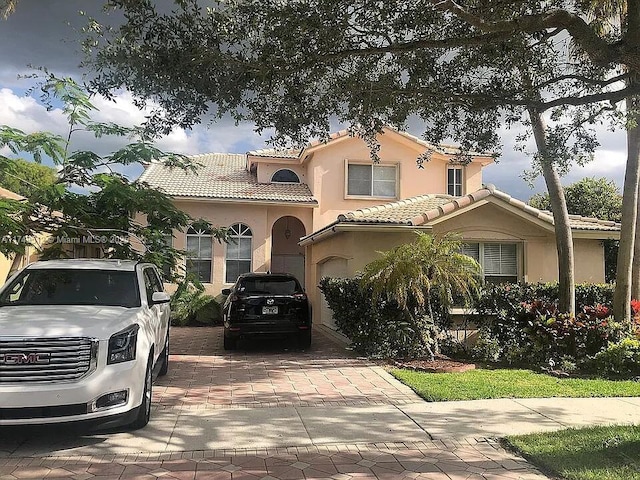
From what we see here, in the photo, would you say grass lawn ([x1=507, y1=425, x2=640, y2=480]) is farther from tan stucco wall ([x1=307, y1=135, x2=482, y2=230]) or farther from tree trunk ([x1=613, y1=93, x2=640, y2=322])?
tan stucco wall ([x1=307, y1=135, x2=482, y2=230])

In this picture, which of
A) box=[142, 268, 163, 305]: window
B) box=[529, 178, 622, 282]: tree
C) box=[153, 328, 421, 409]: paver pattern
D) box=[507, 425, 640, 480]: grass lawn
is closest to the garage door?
box=[153, 328, 421, 409]: paver pattern

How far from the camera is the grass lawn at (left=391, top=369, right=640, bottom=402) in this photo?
7.96 m

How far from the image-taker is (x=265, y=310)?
1195 cm

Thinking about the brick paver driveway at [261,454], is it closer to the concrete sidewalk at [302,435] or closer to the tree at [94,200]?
the concrete sidewalk at [302,435]

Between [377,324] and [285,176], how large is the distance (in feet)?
39.2

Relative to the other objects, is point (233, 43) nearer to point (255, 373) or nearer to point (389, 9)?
point (389, 9)

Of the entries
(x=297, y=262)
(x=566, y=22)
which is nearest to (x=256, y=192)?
(x=297, y=262)

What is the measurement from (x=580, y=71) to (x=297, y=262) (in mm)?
15502

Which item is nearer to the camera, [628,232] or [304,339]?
[628,232]

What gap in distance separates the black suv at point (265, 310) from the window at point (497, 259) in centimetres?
479

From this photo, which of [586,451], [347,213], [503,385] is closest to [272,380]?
[503,385]

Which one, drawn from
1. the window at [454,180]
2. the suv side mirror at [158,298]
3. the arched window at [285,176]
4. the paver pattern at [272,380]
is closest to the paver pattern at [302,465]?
the paver pattern at [272,380]

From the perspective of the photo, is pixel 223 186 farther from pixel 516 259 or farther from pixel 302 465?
pixel 302 465

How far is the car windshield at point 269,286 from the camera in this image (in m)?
12.1
